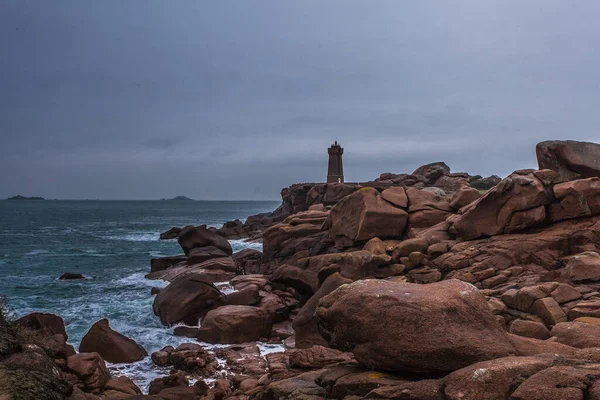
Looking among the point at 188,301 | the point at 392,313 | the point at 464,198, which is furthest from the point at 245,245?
the point at 392,313

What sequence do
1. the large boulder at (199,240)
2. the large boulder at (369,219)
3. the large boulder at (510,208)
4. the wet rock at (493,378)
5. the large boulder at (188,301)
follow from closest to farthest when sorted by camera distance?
1. the wet rock at (493,378)
2. the large boulder at (510,208)
3. the large boulder at (188,301)
4. the large boulder at (369,219)
5. the large boulder at (199,240)

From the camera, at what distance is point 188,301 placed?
21.4m

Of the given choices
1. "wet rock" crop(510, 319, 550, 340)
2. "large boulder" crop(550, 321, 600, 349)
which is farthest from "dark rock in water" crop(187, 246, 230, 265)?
"large boulder" crop(550, 321, 600, 349)

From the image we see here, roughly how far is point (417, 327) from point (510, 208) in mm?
13514

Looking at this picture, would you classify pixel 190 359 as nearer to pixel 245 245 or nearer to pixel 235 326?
pixel 235 326

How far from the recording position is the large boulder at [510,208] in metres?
19.1

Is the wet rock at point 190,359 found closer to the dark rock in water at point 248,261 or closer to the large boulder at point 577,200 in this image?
the large boulder at point 577,200

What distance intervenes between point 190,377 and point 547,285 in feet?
36.1

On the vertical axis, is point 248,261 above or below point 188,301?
above

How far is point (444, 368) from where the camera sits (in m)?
7.48

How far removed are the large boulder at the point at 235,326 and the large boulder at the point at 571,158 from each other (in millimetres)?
13959

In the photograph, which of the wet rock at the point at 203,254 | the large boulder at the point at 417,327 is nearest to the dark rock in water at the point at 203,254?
the wet rock at the point at 203,254

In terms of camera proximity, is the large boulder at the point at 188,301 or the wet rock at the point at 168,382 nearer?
the wet rock at the point at 168,382

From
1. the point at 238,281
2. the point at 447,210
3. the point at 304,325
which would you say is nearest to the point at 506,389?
the point at 304,325
